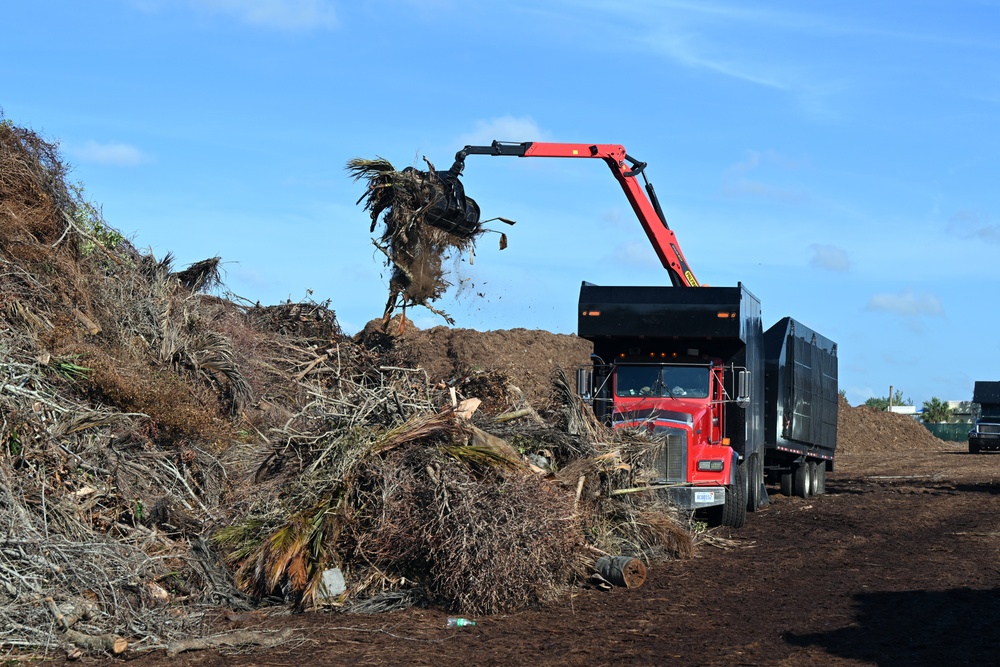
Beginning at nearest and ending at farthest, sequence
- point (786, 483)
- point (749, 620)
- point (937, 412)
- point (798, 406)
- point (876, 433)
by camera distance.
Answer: point (749, 620) → point (798, 406) → point (786, 483) → point (876, 433) → point (937, 412)

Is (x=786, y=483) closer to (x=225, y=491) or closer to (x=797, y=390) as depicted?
(x=797, y=390)

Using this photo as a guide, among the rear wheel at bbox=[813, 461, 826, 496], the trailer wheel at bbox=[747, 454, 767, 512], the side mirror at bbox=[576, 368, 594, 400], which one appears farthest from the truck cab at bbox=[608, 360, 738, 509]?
the rear wheel at bbox=[813, 461, 826, 496]

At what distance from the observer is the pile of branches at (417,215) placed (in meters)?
17.8

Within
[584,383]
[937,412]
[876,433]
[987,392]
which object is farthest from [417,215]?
[937,412]

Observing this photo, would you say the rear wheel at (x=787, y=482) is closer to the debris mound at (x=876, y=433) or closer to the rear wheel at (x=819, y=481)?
the rear wheel at (x=819, y=481)

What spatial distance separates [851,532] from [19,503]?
12.9 m

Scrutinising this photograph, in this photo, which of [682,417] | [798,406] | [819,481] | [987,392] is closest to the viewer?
[682,417]

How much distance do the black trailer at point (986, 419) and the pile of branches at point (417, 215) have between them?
34640mm

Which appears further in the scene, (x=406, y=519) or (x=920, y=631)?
(x=406, y=519)

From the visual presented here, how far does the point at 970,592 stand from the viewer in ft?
39.3

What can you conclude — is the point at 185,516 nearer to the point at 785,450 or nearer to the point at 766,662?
the point at 766,662

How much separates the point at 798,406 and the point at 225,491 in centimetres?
1365

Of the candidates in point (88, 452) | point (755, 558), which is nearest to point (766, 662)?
point (755, 558)

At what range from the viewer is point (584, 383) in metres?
17.2
